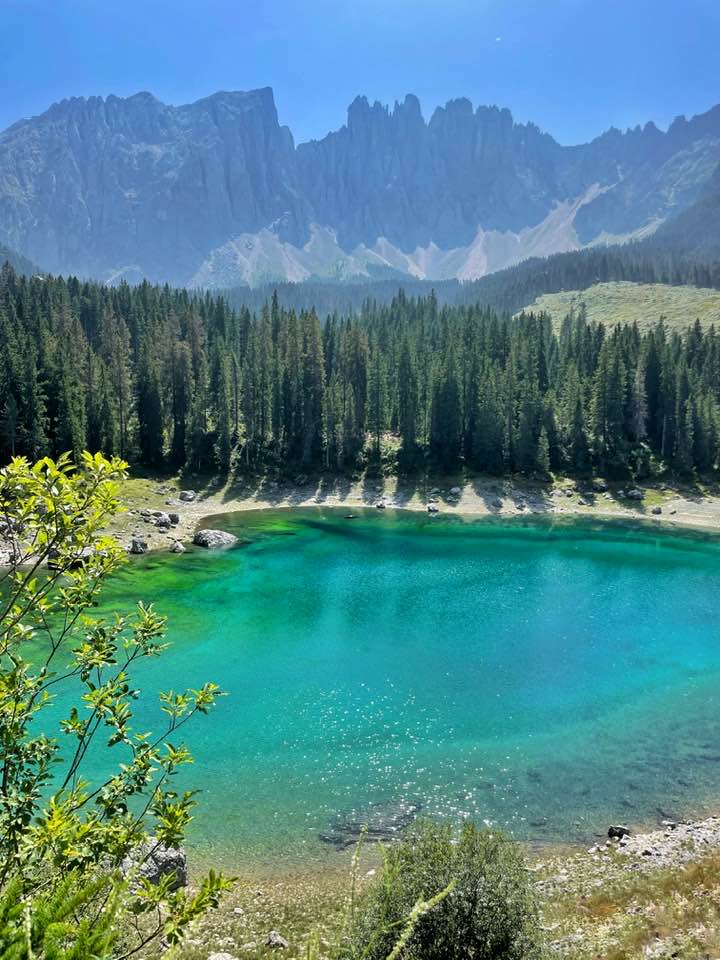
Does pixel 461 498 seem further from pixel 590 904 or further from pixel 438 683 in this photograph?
pixel 590 904

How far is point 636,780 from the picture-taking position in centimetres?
2952

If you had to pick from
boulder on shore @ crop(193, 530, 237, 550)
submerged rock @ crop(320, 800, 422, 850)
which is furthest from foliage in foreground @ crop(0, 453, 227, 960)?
boulder on shore @ crop(193, 530, 237, 550)

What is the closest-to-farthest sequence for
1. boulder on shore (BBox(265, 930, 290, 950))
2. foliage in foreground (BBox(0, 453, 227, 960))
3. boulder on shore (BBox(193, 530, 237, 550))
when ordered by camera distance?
1. foliage in foreground (BBox(0, 453, 227, 960))
2. boulder on shore (BBox(265, 930, 290, 950))
3. boulder on shore (BBox(193, 530, 237, 550))

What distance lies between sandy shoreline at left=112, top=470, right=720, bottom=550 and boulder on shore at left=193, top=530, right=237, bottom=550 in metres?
11.3

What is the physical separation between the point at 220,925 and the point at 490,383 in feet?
337

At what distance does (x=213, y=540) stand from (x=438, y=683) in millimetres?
41861

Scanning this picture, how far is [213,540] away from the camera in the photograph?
7575 cm

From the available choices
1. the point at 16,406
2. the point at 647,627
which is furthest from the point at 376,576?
the point at 16,406

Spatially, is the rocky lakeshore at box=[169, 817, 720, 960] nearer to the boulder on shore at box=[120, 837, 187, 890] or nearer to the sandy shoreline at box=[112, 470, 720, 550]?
the boulder on shore at box=[120, 837, 187, 890]

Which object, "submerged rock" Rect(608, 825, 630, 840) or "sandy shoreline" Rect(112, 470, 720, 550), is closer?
"submerged rock" Rect(608, 825, 630, 840)

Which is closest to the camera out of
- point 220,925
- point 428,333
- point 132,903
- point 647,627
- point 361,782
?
point 132,903

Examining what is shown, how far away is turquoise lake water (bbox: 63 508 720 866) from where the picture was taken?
27672 millimetres

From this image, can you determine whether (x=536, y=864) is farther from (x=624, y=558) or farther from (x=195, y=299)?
(x=195, y=299)

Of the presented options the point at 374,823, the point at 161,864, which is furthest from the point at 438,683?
the point at 161,864
